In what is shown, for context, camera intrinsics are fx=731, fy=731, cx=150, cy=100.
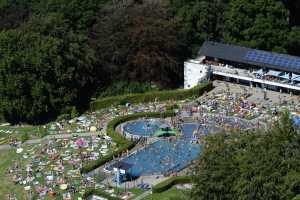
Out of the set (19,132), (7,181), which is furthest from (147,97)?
(7,181)

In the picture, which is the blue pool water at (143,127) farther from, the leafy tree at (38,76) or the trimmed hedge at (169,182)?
the trimmed hedge at (169,182)

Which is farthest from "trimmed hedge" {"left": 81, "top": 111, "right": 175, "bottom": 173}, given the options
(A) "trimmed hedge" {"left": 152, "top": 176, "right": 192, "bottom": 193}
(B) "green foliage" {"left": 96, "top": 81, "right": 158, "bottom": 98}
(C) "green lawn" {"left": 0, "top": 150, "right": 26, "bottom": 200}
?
(B) "green foliage" {"left": 96, "top": 81, "right": 158, "bottom": 98}

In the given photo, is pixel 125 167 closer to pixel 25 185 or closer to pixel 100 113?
pixel 25 185

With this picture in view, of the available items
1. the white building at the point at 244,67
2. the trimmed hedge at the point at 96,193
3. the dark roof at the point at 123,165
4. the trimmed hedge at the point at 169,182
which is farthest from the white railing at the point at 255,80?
the trimmed hedge at the point at 96,193

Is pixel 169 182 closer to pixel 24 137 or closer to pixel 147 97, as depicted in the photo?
pixel 24 137

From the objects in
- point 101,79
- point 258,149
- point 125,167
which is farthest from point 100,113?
point 258,149

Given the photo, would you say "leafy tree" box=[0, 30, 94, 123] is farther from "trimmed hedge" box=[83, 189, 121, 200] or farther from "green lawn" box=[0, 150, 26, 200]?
"trimmed hedge" box=[83, 189, 121, 200]
